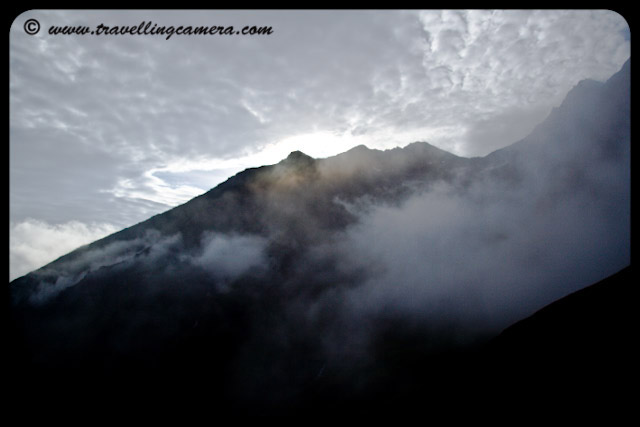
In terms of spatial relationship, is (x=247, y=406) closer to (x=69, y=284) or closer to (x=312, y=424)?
(x=312, y=424)

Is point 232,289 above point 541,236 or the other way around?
above

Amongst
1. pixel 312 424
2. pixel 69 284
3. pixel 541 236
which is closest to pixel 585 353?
pixel 312 424

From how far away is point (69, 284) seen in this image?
19688 centimetres

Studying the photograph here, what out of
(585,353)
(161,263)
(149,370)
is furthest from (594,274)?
(161,263)

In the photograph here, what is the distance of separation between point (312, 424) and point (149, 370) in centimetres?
9670

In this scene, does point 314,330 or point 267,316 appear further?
point 314,330

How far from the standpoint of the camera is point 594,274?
16675 cm

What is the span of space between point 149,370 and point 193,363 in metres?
24.0

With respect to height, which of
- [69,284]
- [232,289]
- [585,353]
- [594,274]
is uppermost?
[69,284]

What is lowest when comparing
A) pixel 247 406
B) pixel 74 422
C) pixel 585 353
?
pixel 247 406

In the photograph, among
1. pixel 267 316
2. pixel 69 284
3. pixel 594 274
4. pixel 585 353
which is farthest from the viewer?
pixel 69 284
